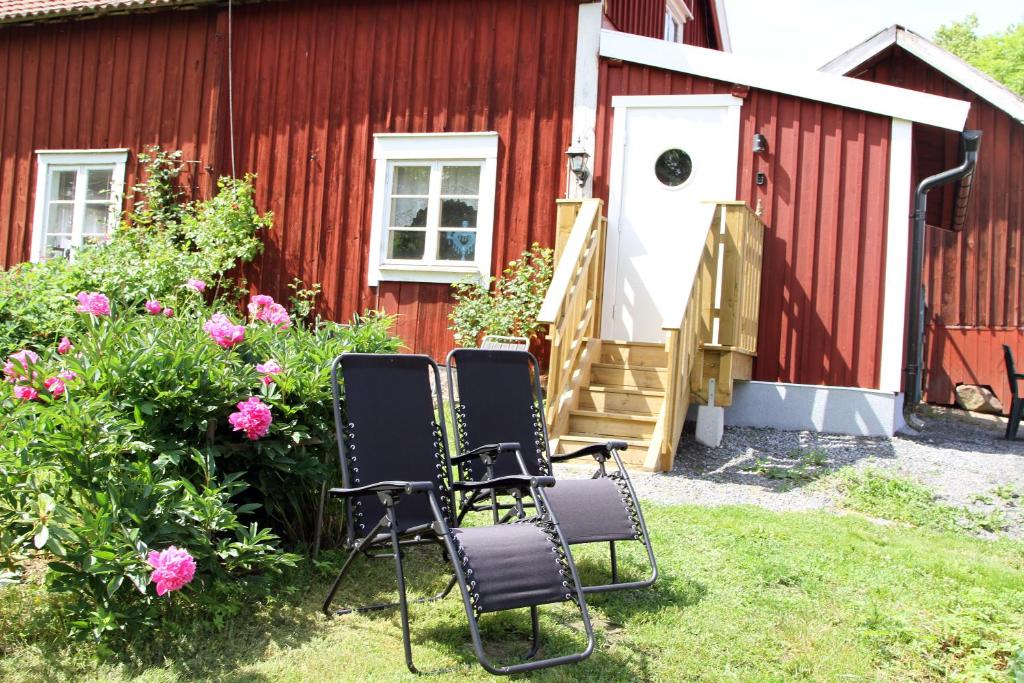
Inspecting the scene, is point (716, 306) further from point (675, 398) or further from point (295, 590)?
point (295, 590)

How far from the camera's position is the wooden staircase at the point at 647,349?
6598mm

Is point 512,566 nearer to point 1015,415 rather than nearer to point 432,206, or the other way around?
point 432,206

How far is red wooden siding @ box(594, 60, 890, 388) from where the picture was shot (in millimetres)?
7938

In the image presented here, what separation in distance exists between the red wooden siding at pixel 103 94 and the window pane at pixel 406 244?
2215 mm

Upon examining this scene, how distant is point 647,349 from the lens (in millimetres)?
Answer: 7680

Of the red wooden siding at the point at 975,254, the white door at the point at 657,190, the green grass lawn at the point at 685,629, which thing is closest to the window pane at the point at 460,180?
the white door at the point at 657,190

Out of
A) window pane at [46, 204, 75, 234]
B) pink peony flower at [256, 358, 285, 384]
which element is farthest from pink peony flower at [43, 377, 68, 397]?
window pane at [46, 204, 75, 234]

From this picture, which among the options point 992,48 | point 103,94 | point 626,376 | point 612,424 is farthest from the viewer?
point 992,48

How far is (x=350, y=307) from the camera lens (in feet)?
31.0

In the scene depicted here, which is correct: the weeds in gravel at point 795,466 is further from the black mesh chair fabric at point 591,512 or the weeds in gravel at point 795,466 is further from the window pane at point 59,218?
the window pane at point 59,218

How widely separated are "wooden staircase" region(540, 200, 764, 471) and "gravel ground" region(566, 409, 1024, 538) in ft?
1.20

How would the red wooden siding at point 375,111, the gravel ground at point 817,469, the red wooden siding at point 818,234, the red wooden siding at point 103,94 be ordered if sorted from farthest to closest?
the red wooden siding at point 103,94 → the red wooden siding at point 375,111 → the red wooden siding at point 818,234 → the gravel ground at point 817,469

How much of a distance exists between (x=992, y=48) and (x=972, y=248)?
23700mm

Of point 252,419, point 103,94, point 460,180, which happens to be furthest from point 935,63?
point 252,419
